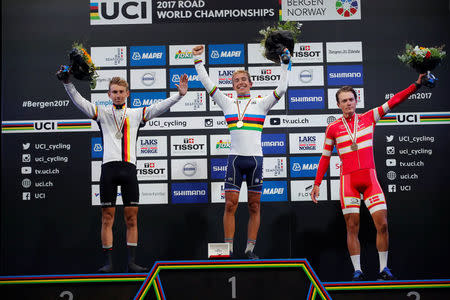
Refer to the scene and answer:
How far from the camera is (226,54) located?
514cm

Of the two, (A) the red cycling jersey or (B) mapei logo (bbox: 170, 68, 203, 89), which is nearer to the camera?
(A) the red cycling jersey

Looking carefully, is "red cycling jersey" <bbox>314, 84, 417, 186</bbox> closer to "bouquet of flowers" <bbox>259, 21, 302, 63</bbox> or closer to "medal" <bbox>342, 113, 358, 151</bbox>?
"medal" <bbox>342, 113, 358, 151</bbox>

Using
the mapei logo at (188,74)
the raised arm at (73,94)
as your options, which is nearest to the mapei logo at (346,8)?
the mapei logo at (188,74)

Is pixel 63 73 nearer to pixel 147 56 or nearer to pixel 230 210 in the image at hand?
pixel 147 56

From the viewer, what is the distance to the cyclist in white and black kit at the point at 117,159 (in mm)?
3961

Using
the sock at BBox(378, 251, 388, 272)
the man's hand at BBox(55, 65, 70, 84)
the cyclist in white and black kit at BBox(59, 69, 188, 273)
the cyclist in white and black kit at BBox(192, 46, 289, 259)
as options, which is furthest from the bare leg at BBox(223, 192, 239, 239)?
the man's hand at BBox(55, 65, 70, 84)

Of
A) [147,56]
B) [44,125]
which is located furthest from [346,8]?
[44,125]

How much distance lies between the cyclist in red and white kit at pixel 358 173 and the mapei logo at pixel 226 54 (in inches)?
56.6

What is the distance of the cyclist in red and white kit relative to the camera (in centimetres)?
387

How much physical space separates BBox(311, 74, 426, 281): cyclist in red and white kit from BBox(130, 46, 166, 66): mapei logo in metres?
2.09

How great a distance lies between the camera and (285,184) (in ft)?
16.5

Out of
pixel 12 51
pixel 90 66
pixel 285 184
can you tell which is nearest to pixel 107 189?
pixel 90 66

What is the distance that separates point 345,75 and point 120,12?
2.64 meters

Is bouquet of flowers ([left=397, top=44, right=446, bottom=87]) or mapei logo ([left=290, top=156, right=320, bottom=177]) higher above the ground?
bouquet of flowers ([left=397, top=44, right=446, bottom=87])
